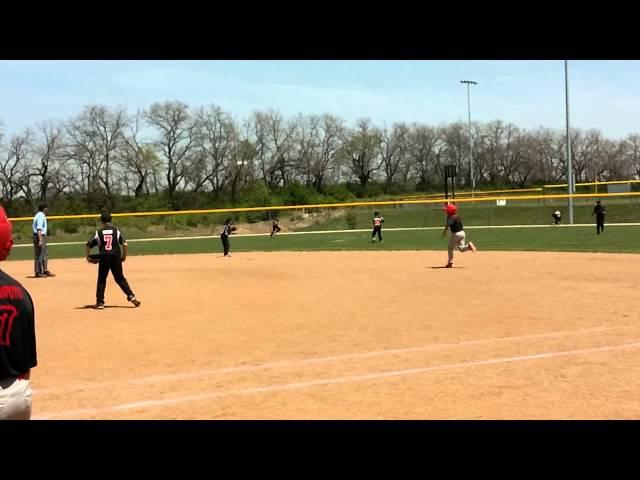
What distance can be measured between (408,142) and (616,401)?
104487 mm

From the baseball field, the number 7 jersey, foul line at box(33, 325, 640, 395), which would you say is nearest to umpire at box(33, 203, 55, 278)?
the baseball field

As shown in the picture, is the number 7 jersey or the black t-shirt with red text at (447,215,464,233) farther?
the black t-shirt with red text at (447,215,464,233)

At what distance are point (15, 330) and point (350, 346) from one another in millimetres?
5845

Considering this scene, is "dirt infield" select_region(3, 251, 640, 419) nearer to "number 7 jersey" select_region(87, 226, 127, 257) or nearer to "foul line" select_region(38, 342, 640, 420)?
"foul line" select_region(38, 342, 640, 420)

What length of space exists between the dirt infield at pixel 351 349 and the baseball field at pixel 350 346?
0.03 meters

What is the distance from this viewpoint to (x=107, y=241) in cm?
1244

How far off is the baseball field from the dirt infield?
3cm

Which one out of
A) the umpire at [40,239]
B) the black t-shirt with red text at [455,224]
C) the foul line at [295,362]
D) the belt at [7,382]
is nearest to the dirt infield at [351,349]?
the foul line at [295,362]

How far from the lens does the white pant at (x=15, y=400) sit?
11.0 ft

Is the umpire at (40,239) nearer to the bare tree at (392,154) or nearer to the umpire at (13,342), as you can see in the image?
the umpire at (13,342)

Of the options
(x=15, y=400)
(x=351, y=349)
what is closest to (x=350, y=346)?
(x=351, y=349)

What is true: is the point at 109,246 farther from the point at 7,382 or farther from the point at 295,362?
the point at 7,382

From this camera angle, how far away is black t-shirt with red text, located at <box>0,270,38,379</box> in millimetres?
3316
